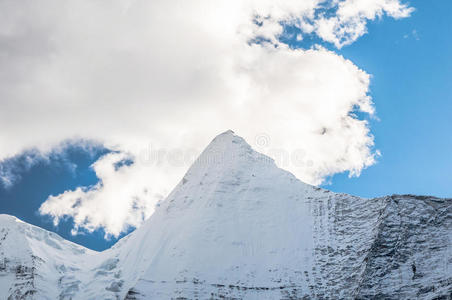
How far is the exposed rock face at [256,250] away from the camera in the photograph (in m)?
91.3

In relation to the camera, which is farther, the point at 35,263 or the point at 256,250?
the point at 35,263

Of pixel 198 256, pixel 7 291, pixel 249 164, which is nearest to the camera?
pixel 7 291

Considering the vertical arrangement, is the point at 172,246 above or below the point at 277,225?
below

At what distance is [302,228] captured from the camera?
356 feet

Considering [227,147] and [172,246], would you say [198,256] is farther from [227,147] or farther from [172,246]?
[227,147]

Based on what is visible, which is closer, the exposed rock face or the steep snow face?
the exposed rock face

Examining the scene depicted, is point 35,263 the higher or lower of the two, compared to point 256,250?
lower

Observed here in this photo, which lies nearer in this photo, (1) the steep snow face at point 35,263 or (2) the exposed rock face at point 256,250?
(2) the exposed rock face at point 256,250

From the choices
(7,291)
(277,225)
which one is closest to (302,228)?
(277,225)

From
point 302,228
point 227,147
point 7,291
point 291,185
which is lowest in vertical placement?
point 7,291

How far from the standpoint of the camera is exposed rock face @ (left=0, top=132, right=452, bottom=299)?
9131 cm

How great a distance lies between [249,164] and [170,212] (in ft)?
81.8

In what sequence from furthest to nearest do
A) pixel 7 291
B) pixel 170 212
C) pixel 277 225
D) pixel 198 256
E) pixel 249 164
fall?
pixel 249 164
pixel 170 212
pixel 277 225
pixel 198 256
pixel 7 291

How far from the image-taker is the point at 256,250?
344 feet
